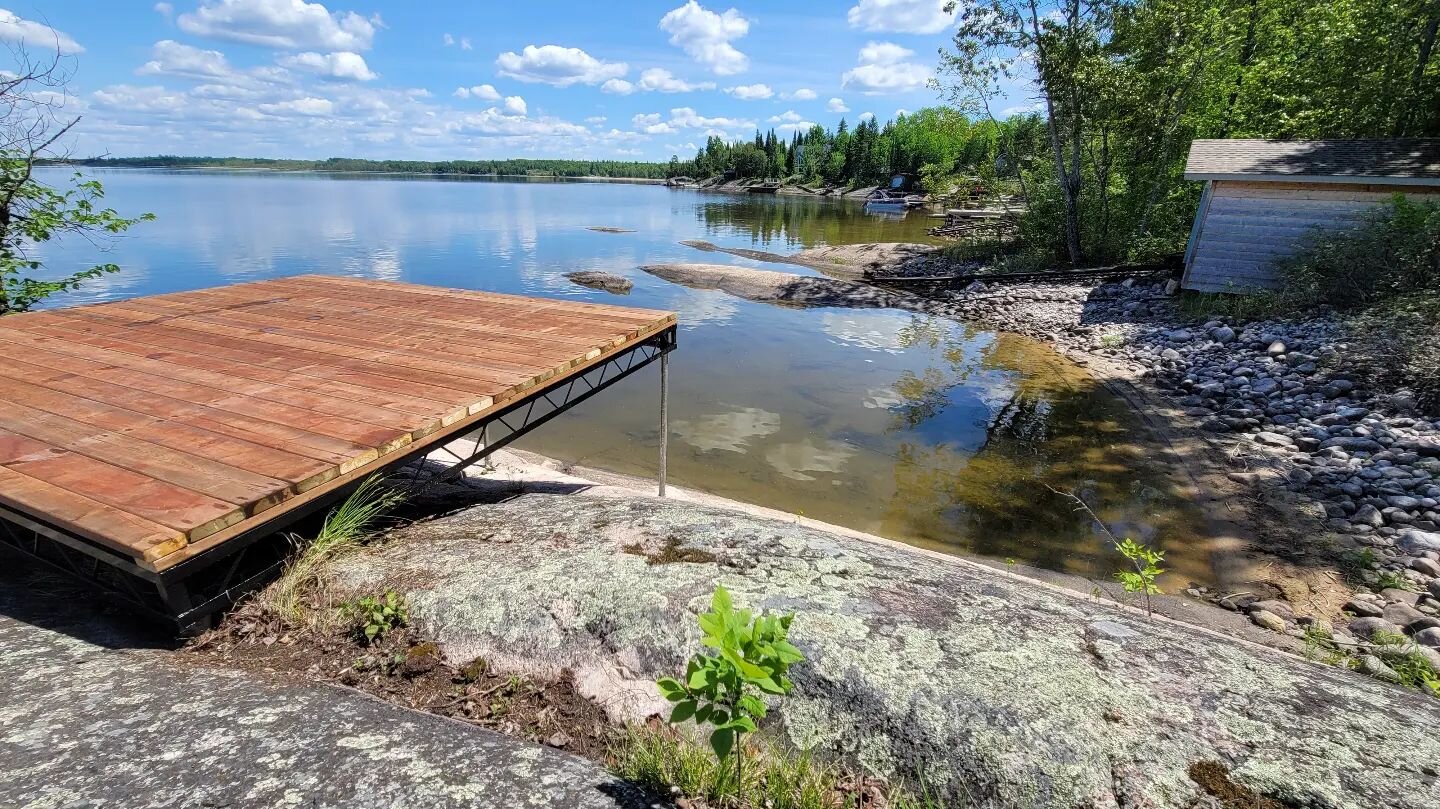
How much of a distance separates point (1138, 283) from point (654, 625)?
2078cm

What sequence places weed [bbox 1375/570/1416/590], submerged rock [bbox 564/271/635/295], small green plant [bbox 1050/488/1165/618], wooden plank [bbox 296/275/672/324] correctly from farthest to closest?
submerged rock [bbox 564/271/635/295] < wooden plank [bbox 296/275/672/324] < weed [bbox 1375/570/1416/590] < small green plant [bbox 1050/488/1165/618]

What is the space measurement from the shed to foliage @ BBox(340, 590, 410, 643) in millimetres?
19025

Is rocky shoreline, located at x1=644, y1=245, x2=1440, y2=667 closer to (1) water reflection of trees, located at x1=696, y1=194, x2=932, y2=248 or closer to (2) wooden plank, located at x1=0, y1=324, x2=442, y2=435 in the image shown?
(2) wooden plank, located at x1=0, y1=324, x2=442, y2=435

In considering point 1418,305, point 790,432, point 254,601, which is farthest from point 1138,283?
point 254,601

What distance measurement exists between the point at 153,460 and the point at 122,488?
0.40m

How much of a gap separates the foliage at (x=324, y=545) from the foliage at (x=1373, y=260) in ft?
55.0

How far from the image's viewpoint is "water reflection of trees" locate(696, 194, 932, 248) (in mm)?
42062

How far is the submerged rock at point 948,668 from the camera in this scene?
8.13 ft

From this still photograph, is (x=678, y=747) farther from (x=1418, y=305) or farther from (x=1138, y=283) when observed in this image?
(x=1138, y=283)

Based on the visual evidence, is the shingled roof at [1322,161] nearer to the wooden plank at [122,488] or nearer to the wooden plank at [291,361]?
the wooden plank at [291,361]

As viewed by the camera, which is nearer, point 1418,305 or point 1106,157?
point 1418,305

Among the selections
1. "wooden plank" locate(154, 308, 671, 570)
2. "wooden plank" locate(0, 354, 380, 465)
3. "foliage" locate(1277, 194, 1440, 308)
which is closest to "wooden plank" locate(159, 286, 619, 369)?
"wooden plank" locate(154, 308, 671, 570)

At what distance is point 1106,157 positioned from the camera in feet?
72.0

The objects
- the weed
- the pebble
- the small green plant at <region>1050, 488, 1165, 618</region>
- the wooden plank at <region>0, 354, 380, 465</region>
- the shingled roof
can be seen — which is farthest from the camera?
the shingled roof
